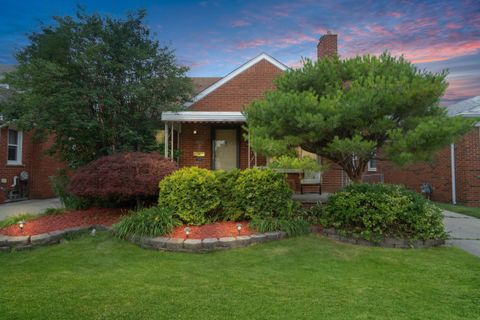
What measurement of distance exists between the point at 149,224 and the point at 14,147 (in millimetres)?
11005

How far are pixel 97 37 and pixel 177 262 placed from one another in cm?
737

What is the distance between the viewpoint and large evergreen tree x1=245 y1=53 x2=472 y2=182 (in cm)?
521

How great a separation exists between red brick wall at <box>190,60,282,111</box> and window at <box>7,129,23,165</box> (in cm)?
853

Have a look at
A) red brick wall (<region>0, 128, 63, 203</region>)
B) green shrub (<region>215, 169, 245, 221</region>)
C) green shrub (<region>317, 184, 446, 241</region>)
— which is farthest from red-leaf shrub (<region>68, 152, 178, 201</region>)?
red brick wall (<region>0, 128, 63, 203</region>)

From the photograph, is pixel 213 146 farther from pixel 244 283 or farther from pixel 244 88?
pixel 244 283

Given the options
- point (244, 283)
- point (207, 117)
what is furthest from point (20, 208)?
point (244, 283)

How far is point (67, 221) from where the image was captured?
6.81 metres

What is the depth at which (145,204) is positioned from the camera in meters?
7.79

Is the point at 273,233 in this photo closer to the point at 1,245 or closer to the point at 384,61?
the point at 384,61

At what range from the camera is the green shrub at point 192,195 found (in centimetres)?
613

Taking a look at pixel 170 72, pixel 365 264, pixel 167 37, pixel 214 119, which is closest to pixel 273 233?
pixel 365 264

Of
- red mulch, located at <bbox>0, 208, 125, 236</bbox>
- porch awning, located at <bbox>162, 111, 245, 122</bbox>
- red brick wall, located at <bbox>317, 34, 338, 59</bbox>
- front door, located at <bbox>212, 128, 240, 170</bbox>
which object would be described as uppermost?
red brick wall, located at <bbox>317, 34, 338, 59</bbox>

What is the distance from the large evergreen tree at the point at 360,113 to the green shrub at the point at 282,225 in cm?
141

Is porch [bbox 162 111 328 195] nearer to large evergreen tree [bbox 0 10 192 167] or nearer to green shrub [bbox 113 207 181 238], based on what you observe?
large evergreen tree [bbox 0 10 192 167]
